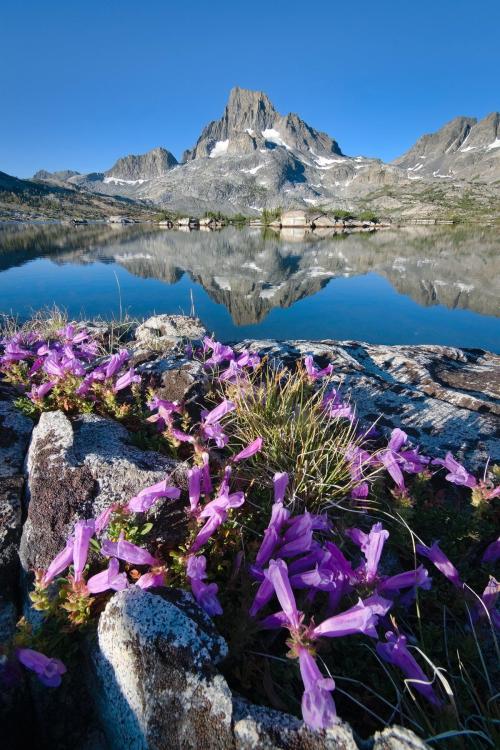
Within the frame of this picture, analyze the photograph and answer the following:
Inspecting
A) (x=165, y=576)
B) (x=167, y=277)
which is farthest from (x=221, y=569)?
(x=167, y=277)

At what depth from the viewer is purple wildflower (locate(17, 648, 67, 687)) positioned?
1.54 meters

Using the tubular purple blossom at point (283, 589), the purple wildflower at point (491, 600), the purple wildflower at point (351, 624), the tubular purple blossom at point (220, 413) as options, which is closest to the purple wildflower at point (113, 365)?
the tubular purple blossom at point (220, 413)

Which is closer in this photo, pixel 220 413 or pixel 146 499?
pixel 146 499

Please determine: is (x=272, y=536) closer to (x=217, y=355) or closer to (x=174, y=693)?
(x=174, y=693)

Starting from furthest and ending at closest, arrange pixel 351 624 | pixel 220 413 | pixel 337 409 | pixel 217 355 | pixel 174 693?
pixel 217 355 → pixel 337 409 → pixel 220 413 → pixel 351 624 → pixel 174 693

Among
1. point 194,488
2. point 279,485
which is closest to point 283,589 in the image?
point 279,485

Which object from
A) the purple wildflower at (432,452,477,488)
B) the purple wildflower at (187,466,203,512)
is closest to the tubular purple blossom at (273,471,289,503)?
the purple wildflower at (187,466,203,512)

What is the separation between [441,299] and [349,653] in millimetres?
19590

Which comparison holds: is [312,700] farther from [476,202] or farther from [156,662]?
[476,202]

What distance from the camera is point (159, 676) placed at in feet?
4.67

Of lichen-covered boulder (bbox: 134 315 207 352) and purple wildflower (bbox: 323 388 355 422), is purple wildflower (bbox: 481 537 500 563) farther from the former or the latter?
lichen-covered boulder (bbox: 134 315 207 352)

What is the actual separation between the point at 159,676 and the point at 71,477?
1.31 metres

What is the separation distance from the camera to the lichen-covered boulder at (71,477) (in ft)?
7.02

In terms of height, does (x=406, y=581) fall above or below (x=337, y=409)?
below
